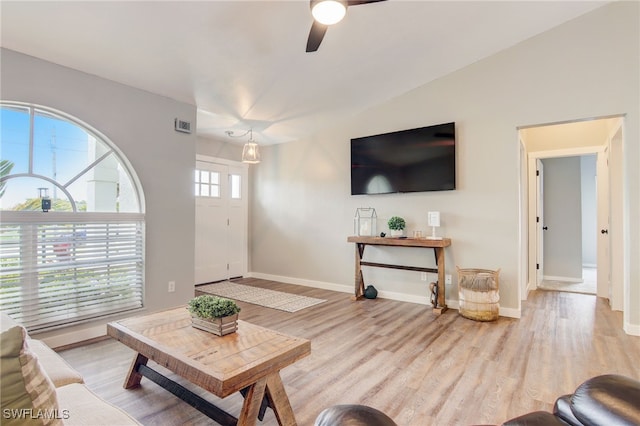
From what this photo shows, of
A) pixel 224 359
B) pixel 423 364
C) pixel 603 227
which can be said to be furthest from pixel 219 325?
pixel 603 227

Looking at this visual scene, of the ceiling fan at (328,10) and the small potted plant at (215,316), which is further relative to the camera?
the ceiling fan at (328,10)

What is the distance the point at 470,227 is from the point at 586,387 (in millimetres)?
3258

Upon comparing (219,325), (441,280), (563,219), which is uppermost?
(563,219)

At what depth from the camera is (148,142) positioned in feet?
11.8

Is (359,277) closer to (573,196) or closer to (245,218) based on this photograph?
(245,218)

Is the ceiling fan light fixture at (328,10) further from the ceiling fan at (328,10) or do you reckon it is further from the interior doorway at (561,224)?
the interior doorway at (561,224)

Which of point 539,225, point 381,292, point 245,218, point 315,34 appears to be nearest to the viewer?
point 315,34

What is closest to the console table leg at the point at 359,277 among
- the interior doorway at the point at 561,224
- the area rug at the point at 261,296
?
the area rug at the point at 261,296

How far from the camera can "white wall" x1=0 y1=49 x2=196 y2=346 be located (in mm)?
2841

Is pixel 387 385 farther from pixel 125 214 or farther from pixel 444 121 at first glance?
pixel 444 121

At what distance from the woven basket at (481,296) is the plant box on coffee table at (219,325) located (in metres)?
2.84

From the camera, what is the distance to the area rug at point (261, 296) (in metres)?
4.35

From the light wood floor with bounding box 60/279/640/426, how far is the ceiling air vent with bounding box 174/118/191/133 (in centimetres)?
235

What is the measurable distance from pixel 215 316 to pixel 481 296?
3029 millimetres
